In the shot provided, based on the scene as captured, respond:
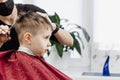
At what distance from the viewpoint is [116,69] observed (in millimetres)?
3045

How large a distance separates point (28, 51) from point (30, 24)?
0.14m

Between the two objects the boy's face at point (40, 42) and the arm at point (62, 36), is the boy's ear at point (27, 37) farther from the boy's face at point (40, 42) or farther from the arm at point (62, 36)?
the arm at point (62, 36)

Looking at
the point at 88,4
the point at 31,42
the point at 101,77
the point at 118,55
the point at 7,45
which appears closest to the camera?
the point at 31,42

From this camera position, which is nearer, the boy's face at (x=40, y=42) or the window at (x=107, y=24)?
the boy's face at (x=40, y=42)

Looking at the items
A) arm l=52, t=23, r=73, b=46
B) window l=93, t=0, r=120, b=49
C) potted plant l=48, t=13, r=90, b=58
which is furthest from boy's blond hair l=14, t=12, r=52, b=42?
window l=93, t=0, r=120, b=49

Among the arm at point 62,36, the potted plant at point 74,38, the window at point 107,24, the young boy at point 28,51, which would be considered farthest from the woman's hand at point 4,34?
the window at point 107,24

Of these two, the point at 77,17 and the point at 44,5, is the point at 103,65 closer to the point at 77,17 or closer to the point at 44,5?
the point at 77,17

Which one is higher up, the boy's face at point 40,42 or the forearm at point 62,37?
the boy's face at point 40,42

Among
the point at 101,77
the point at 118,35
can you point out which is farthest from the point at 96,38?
the point at 101,77

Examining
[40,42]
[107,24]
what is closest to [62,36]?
[40,42]

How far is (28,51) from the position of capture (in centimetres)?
142

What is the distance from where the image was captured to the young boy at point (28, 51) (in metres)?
1.36

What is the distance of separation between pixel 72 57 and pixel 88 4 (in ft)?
2.07

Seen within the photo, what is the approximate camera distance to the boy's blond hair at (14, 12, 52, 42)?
1.37 m
